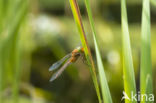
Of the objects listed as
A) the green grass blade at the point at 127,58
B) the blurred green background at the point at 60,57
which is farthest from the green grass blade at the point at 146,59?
the blurred green background at the point at 60,57

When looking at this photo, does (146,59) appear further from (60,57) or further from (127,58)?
(60,57)

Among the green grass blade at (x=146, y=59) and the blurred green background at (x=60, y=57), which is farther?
the blurred green background at (x=60, y=57)

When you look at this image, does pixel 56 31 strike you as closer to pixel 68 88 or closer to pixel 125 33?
→ pixel 68 88

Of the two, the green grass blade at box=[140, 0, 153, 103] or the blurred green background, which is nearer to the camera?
the green grass blade at box=[140, 0, 153, 103]

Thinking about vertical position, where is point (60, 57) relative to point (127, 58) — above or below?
below

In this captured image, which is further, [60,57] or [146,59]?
[60,57]

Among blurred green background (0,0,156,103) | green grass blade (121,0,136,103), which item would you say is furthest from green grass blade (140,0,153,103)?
blurred green background (0,0,156,103)

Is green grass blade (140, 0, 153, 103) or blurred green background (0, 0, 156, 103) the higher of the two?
green grass blade (140, 0, 153, 103)

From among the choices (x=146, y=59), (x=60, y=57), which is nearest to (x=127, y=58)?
(x=146, y=59)

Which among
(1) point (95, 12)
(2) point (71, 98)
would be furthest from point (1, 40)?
(1) point (95, 12)

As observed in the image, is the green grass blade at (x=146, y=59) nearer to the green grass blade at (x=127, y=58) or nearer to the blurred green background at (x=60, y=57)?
the green grass blade at (x=127, y=58)

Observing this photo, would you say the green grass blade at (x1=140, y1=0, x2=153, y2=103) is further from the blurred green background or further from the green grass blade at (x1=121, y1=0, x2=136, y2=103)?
the blurred green background

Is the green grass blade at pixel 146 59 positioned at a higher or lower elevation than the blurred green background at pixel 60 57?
higher
